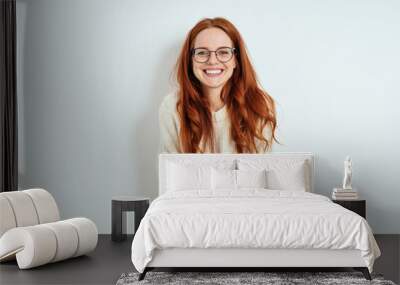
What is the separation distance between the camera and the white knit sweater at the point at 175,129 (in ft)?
22.9

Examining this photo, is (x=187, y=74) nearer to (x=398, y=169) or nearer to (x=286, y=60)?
(x=286, y=60)

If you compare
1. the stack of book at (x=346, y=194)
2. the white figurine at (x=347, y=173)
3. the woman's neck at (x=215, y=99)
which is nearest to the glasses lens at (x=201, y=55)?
the woman's neck at (x=215, y=99)

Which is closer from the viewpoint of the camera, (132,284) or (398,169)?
(132,284)

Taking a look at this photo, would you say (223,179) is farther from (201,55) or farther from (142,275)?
(142,275)

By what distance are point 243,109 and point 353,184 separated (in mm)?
1410

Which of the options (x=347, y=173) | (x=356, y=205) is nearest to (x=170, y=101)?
(x=347, y=173)

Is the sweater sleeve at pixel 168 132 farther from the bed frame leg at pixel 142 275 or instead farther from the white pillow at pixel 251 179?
the bed frame leg at pixel 142 275

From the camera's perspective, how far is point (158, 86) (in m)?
7.05

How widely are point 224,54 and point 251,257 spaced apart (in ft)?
8.99

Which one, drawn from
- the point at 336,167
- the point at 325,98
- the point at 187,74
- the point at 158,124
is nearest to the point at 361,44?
the point at 325,98

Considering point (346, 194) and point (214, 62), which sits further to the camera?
point (214, 62)

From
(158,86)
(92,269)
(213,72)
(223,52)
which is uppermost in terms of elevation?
(223,52)

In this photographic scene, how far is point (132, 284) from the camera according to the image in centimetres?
473

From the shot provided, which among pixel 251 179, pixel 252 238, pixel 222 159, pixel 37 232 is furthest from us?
pixel 222 159
